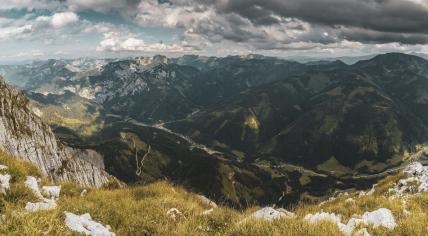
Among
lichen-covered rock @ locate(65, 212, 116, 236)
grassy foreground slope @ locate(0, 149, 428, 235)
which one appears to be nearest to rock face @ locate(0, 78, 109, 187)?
grassy foreground slope @ locate(0, 149, 428, 235)

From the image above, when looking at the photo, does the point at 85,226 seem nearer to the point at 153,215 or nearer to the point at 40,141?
the point at 153,215

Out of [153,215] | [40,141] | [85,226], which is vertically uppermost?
[85,226]

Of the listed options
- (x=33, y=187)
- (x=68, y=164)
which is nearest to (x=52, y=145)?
(x=68, y=164)

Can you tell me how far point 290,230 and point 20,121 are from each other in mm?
181232

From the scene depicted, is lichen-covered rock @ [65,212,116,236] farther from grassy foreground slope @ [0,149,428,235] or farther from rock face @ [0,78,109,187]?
rock face @ [0,78,109,187]

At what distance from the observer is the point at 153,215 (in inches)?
412

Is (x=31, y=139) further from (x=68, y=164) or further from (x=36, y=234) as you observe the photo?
(x=36, y=234)

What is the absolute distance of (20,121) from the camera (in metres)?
164

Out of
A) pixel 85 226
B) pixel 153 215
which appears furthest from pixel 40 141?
pixel 85 226

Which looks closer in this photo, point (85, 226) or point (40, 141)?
point (85, 226)

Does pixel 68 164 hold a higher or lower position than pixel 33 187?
lower

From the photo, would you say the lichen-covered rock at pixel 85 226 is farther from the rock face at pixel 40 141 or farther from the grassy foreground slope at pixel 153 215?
the rock face at pixel 40 141

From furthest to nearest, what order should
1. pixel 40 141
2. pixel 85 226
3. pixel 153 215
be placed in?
pixel 40 141, pixel 153 215, pixel 85 226

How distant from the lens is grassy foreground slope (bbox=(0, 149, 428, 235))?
7477 mm
